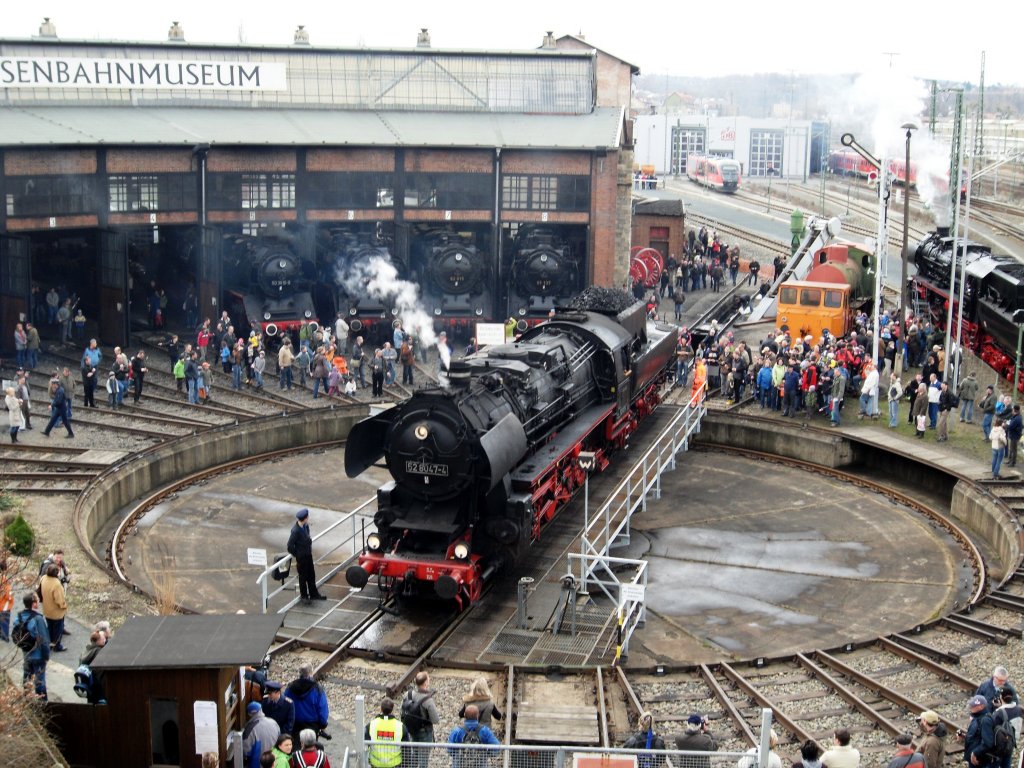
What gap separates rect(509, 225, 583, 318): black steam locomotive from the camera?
34531 millimetres

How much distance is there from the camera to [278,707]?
11688mm

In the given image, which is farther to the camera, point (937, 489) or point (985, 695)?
point (937, 489)

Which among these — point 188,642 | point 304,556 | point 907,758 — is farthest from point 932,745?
point 304,556

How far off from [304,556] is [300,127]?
68.2 ft

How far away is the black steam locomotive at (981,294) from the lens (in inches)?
1168

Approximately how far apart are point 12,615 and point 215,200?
1966cm

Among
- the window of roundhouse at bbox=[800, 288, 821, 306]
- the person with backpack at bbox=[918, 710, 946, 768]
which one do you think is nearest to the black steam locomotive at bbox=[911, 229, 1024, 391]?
the window of roundhouse at bbox=[800, 288, 821, 306]

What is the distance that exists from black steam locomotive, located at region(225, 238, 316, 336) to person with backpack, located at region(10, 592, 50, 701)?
19.3m

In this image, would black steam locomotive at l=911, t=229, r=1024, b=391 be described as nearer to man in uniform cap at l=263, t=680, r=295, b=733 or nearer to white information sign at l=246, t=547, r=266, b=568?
white information sign at l=246, t=547, r=266, b=568

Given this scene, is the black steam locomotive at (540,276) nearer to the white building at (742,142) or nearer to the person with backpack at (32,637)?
the person with backpack at (32,637)

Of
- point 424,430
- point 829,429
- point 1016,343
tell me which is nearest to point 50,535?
point 424,430

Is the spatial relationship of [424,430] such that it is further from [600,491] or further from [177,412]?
[177,412]

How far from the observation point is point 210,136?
110 ft

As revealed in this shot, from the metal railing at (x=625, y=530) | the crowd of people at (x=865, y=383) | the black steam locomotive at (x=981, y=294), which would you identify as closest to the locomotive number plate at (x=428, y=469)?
the metal railing at (x=625, y=530)
